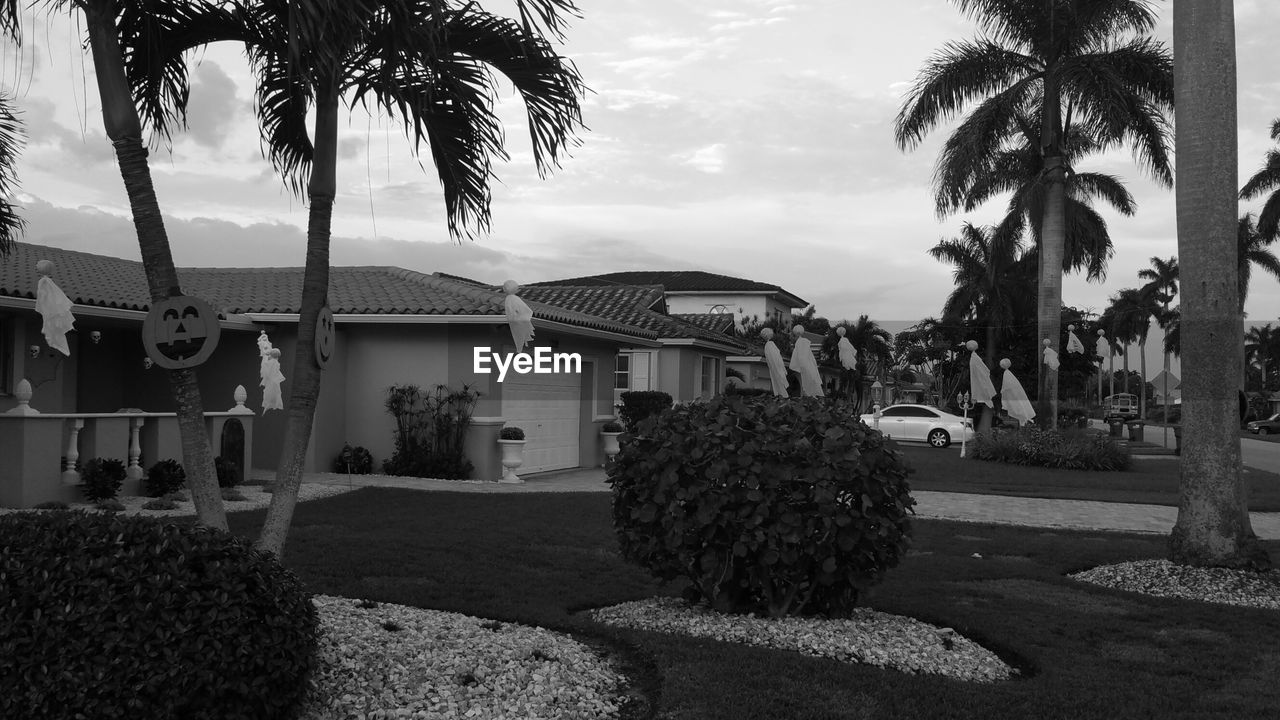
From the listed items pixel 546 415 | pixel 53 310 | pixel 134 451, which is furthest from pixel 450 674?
pixel 546 415

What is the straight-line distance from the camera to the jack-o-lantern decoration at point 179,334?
4.68 m

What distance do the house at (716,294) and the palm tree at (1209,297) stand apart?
53.1m

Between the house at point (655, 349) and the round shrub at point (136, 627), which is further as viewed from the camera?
the house at point (655, 349)

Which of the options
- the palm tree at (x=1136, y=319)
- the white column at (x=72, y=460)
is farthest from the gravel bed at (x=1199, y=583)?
the palm tree at (x=1136, y=319)

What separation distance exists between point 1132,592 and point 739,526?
402cm

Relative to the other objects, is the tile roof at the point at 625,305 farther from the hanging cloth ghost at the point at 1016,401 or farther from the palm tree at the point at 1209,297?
the palm tree at the point at 1209,297

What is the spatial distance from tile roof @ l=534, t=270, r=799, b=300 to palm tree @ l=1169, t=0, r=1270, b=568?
52.3 meters

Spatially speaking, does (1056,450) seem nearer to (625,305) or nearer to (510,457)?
(625,305)

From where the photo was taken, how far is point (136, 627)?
372 centimetres

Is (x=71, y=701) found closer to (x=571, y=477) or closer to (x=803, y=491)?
(x=803, y=491)

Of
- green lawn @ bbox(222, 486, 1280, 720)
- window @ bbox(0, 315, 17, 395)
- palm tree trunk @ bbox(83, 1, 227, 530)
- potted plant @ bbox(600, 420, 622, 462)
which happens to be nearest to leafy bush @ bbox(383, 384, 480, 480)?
potted plant @ bbox(600, 420, 622, 462)

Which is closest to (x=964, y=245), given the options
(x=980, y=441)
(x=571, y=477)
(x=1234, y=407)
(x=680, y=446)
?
(x=980, y=441)

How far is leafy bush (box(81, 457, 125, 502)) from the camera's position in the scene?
12711 millimetres

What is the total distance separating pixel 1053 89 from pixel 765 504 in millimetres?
21202
